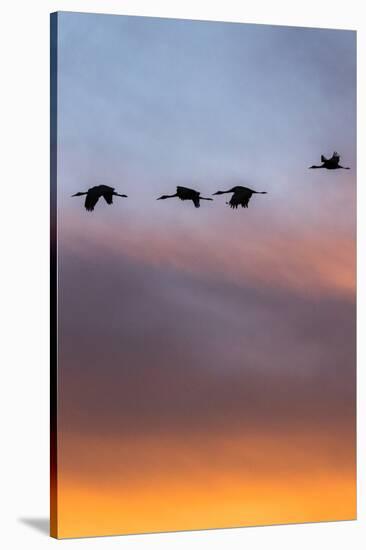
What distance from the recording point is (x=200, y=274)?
9562 millimetres

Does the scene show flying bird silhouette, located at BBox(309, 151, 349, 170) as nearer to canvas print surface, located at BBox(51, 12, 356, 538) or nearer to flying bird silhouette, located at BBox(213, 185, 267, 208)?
canvas print surface, located at BBox(51, 12, 356, 538)

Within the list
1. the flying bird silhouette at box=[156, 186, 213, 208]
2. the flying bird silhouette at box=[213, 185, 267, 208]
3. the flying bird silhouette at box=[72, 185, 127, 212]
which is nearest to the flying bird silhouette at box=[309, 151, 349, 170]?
the flying bird silhouette at box=[213, 185, 267, 208]

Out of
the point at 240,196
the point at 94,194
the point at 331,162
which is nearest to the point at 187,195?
the point at 240,196

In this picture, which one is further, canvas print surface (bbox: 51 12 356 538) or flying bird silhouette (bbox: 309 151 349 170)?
flying bird silhouette (bbox: 309 151 349 170)

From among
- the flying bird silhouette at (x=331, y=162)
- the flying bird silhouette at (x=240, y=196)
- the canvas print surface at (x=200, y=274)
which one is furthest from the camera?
the flying bird silhouette at (x=331, y=162)

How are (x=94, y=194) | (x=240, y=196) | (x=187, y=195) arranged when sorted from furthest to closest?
(x=240, y=196)
(x=187, y=195)
(x=94, y=194)

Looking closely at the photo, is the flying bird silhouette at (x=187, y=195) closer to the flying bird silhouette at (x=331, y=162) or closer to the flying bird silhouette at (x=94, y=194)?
the flying bird silhouette at (x=94, y=194)

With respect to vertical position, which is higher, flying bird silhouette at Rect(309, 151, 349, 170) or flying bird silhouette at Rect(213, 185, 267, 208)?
flying bird silhouette at Rect(309, 151, 349, 170)

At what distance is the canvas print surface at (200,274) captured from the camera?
9.30 meters

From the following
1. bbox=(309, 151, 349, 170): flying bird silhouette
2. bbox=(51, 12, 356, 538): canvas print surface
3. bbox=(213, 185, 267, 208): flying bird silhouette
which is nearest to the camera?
bbox=(51, 12, 356, 538): canvas print surface

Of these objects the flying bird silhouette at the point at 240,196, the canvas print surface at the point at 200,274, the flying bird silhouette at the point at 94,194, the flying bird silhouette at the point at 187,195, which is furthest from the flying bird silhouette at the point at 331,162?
the flying bird silhouette at the point at 94,194

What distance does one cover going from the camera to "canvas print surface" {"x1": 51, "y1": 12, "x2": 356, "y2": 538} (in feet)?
30.5

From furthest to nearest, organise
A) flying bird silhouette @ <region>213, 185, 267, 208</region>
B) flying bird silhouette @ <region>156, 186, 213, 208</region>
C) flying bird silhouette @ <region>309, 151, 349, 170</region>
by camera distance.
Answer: flying bird silhouette @ <region>309, 151, 349, 170</region> → flying bird silhouette @ <region>213, 185, 267, 208</region> → flying bird silhouette @ <region>156, 186, 213, 208</region>

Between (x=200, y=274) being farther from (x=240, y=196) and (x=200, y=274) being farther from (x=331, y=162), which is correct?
(x=331, y=162)
